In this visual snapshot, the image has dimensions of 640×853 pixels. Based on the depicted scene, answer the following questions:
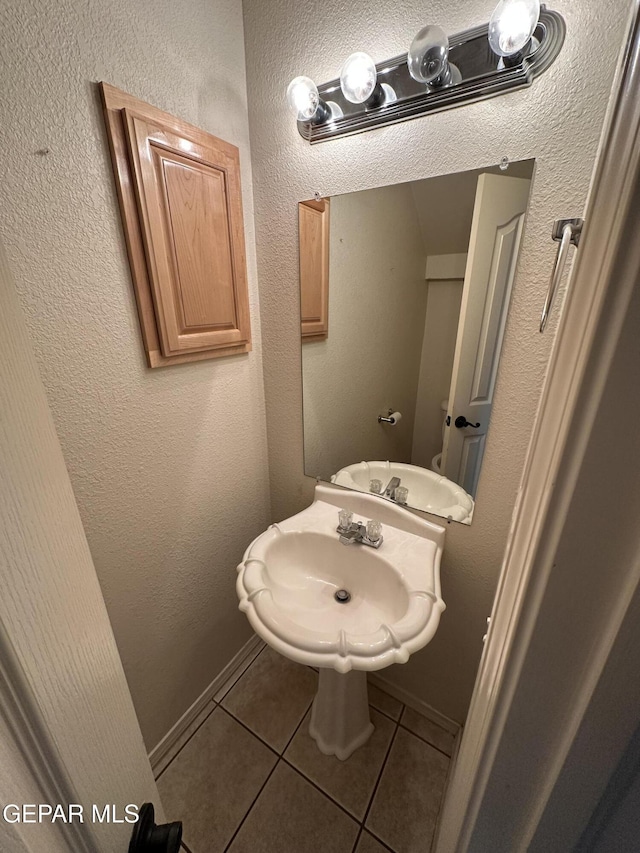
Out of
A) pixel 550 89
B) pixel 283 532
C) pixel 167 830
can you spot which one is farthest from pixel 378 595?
pixel 550 89

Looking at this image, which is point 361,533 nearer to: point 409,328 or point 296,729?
point 409,328

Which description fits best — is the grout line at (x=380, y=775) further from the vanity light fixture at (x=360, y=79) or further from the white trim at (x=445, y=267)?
Result: the vanity light fixture at (x=360, y=79)

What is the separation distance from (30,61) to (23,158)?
161mm

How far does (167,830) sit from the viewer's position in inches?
17.1

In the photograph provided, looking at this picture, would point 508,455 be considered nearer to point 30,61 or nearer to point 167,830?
point 167,830

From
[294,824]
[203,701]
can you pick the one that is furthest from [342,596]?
[203,701]

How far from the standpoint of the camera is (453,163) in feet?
2.45

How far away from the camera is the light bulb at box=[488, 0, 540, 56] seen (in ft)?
1.89

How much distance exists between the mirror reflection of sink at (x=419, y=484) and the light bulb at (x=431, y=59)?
3.07 feet

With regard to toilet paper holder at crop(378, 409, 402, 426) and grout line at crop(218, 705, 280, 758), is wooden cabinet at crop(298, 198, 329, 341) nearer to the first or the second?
toilet paper holder at crop(378, 409, 402, 426)

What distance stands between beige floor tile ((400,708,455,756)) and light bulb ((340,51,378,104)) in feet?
6.31

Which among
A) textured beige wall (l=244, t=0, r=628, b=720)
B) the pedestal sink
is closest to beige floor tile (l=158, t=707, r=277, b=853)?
the pedestal sink

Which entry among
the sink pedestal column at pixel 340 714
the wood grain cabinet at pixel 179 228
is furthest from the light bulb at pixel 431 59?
the sink pedestal column at pixel 340 714

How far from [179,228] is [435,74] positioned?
0.65 m
